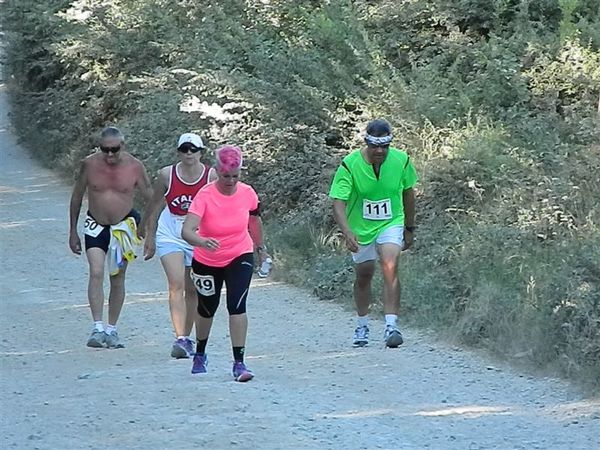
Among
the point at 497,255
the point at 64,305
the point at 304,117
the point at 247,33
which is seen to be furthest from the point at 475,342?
the point at 247,33

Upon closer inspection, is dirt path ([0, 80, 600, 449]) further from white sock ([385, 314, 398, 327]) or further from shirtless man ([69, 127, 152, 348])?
shirtless man ([69, 127, 152, 348])

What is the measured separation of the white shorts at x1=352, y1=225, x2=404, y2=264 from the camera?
9.26 m

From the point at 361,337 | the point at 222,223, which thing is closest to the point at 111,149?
the point at 222,223

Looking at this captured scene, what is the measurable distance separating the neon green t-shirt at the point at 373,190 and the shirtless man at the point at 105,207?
1.78 m

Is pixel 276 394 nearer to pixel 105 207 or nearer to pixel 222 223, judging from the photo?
pixel 222 223

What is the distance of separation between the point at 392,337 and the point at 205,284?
1.92m

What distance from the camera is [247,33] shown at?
53.5ft

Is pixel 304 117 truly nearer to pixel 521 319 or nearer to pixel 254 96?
pixel 254 96

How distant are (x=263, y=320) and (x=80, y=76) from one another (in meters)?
14.1

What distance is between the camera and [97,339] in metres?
9.74

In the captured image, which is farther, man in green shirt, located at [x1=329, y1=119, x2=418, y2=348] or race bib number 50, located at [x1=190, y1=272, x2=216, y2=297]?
man in green shirt, located at [x1=329, y1=119, x2=418, y2=348]

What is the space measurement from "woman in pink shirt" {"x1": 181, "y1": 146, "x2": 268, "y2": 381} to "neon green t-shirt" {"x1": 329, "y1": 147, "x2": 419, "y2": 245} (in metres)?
1.30

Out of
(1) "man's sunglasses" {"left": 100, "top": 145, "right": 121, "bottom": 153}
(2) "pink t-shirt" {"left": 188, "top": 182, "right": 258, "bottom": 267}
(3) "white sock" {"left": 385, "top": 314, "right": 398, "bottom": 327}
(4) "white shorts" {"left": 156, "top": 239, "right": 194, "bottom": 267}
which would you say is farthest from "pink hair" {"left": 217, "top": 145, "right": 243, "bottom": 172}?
(3) "white sock" {"left": 385, "top": 314, "right": 398, "bottom": 327}

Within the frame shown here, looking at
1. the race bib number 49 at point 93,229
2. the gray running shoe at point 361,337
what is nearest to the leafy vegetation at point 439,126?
the gray running shoe at point 361,337
